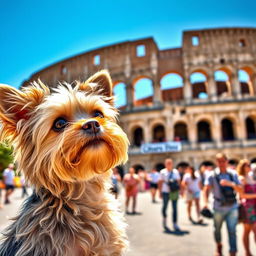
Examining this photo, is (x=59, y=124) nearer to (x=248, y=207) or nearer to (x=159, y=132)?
(x=248, y=207)

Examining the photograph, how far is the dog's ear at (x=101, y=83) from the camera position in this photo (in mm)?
1669

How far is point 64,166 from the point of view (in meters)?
1.31

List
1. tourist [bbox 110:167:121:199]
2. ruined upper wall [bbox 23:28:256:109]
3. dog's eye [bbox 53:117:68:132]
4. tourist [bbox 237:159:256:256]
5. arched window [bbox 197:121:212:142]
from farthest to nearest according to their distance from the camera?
arched window [bbox 197:121:212:142] → ruined upper wall [bbox 23:28:256:109] → tourist [bbox 237:159:256:256] → tourist [bbox 110:167:121:199] → dog's eye [bbox 53:117:68:132]

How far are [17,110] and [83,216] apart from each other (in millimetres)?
795

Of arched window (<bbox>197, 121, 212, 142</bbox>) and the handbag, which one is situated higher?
arched window (<bbox>197, 121, 212, 142</bbox>)

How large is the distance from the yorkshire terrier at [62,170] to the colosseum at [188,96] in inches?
809

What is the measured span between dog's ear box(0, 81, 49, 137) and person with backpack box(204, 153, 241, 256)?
344cm

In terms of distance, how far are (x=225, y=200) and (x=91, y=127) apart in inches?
136

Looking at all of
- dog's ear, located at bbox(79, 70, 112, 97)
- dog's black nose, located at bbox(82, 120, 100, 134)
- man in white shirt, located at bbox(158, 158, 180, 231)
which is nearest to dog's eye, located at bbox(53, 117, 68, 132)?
dog's black nose, located at bbox(82, 120, 100, 134)

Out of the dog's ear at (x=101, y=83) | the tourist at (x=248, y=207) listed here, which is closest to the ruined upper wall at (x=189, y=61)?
the tourist at (x=248, y=207)

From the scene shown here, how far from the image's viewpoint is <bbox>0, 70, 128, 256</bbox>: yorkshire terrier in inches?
49.5

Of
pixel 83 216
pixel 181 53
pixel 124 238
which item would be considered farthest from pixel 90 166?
pixel 181 53

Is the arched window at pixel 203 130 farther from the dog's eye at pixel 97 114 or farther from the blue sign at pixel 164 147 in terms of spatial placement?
the dog's eye at pixel 97 114

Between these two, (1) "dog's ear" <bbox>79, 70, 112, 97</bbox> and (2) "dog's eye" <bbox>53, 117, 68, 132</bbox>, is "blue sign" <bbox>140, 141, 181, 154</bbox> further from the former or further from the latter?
(2) "dog's eye" <bbox>53, 117, 68, 132</bbox>
